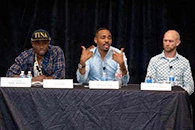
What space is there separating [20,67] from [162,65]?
5.29 feet

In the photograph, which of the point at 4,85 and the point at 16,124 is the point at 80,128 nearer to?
the point at 16,124

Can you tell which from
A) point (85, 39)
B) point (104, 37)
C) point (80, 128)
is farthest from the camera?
point (85, 39)

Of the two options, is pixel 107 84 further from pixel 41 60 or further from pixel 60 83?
pixel 41 60

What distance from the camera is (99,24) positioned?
5.44m

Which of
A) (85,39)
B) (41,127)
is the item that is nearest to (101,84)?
(41,127)

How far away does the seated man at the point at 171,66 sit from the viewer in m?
4.36

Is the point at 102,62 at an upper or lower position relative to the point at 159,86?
upper

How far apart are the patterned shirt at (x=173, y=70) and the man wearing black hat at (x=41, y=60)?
3.44 feet

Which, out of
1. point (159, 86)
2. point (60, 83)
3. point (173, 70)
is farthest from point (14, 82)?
point (173, 70)

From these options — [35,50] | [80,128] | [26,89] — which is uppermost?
[35,50]

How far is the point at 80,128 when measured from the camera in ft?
10.9

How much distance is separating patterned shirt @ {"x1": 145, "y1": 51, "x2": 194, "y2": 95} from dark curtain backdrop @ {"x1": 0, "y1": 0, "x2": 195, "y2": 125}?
0.91 metres

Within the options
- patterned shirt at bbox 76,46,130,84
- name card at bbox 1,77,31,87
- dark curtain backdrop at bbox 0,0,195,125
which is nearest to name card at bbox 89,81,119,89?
name card at bbox 1,77,31,87

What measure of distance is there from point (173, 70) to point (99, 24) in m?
1.45
